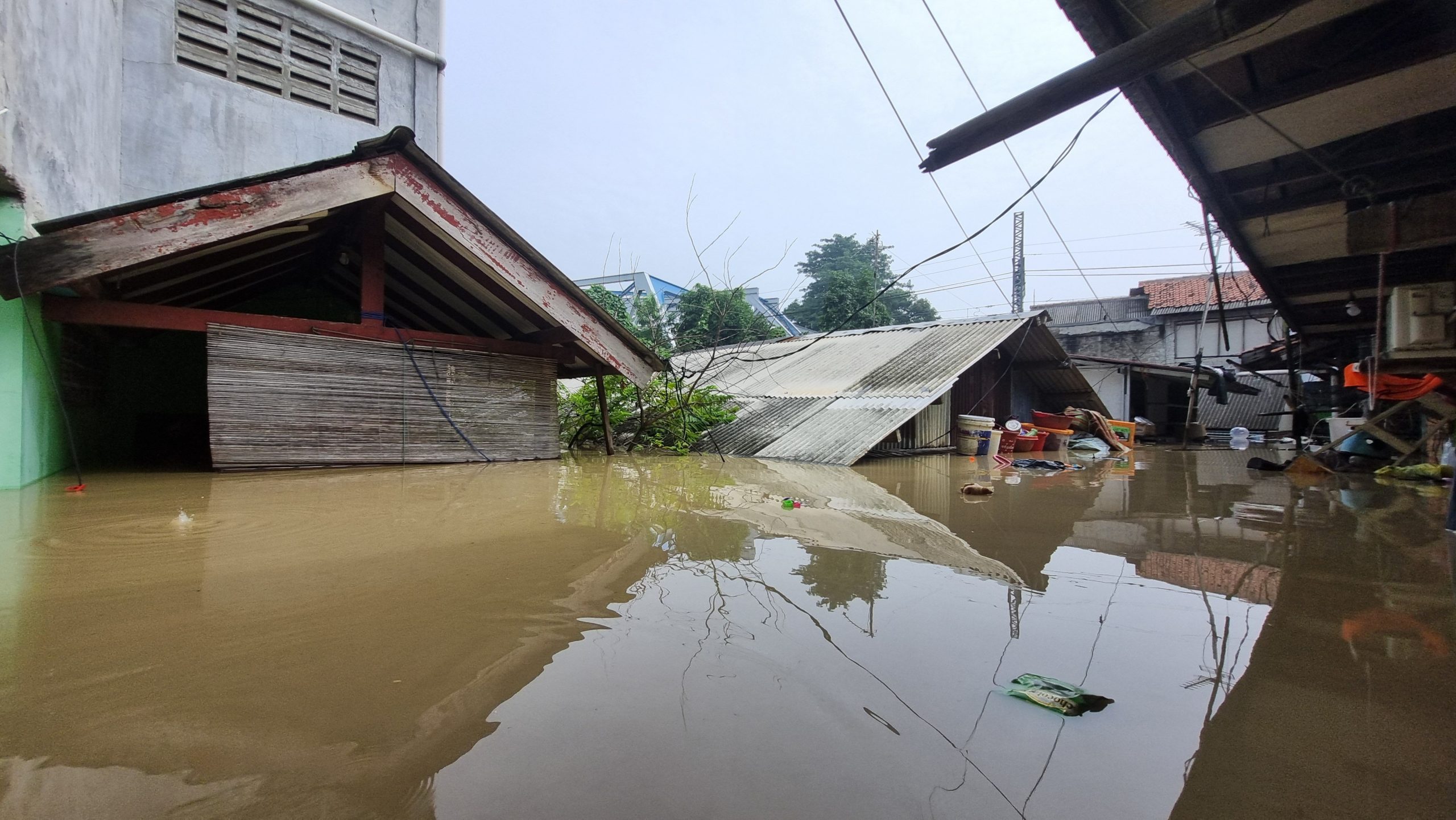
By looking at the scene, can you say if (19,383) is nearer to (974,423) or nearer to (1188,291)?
(974,423)

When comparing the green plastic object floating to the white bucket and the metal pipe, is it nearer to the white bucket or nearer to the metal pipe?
the white bucket

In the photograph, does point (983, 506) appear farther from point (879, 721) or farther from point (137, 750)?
point (137, 750)

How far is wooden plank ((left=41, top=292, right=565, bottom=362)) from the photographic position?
18.7ft

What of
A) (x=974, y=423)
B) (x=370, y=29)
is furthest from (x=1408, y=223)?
(x=370, y=29)

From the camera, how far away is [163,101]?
925cm

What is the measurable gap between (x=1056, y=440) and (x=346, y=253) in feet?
41.9

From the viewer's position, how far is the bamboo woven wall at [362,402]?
6371mm

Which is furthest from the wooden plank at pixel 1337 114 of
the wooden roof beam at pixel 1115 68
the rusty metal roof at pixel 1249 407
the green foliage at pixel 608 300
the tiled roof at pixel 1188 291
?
the tiled roof at pixel 1188 291

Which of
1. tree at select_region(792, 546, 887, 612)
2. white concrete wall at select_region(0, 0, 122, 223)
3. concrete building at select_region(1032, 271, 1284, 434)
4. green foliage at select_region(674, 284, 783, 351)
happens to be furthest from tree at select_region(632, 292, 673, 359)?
concrete building at select_region(1032, 271, 1284, 434)

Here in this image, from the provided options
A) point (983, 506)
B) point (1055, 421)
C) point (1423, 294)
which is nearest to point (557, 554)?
point (983, 506)

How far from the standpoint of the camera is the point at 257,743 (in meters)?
1.41

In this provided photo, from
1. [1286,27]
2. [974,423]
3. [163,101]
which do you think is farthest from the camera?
[974,423]

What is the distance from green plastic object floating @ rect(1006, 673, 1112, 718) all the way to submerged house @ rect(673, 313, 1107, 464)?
23.2 feet

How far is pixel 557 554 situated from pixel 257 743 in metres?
1.76
